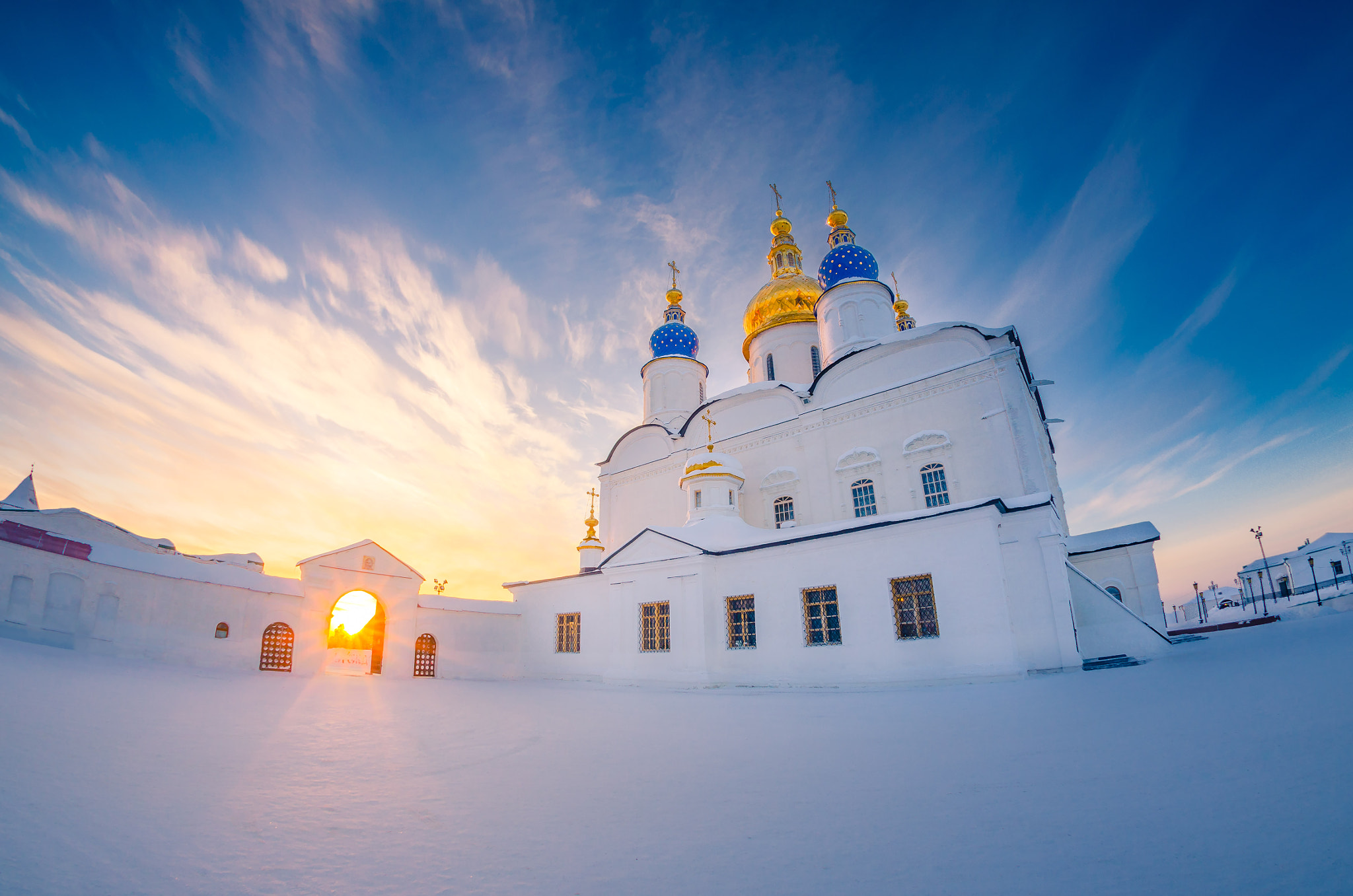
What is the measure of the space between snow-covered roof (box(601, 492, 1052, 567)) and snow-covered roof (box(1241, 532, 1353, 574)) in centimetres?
3510

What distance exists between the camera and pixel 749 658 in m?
13.5

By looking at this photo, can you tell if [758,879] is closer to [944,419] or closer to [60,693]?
[60,693]

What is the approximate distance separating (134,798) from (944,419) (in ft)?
55.3

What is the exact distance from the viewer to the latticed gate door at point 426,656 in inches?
750

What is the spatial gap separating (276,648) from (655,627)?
10899 mm

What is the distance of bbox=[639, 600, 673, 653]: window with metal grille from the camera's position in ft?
49.8

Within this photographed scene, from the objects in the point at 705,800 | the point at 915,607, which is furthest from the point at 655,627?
the point at 705,800

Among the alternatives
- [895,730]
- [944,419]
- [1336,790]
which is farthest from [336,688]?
[944,419]

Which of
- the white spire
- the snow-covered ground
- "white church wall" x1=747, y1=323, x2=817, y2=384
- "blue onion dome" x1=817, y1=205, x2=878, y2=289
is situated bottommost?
the snow-covered ground

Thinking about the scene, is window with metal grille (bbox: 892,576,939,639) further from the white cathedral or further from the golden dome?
the golden dome

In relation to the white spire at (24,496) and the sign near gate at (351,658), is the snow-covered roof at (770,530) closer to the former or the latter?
the sign near gate at (351,658)

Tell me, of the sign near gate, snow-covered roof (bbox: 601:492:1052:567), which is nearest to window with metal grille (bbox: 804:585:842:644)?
snow-covered roof (bbox: 601:492:1052:567)

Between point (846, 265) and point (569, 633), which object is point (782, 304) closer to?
point (846, 265)

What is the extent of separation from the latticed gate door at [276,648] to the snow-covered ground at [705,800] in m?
11.1
